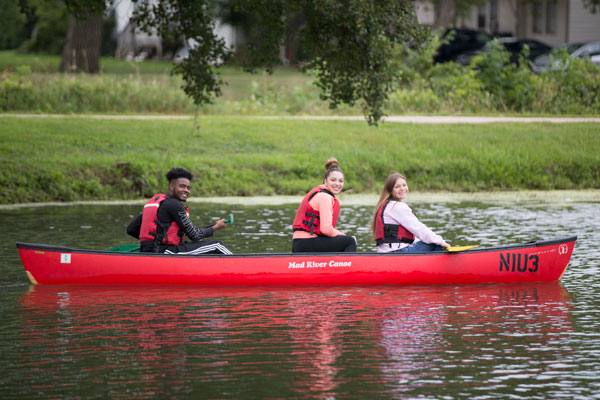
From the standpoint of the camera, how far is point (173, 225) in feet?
36.7

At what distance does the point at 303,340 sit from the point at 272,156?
12863 millimetres

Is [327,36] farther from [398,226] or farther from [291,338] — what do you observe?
[291,338]

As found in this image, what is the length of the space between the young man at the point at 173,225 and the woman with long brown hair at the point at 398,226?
1720 millimetres

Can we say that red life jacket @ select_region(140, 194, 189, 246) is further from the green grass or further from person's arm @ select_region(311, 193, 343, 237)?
the green grass

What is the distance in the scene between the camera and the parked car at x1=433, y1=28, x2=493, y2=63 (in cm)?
3899

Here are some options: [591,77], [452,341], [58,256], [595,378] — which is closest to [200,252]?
[58,256]

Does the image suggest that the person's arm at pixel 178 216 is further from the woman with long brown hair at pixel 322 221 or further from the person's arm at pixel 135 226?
the woman with long brown hair at pixel 322 221

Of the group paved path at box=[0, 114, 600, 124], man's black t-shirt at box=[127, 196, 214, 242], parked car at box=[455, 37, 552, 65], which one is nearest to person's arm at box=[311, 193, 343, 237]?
man's black t-shirt at box=[127, 196, 214, 242]

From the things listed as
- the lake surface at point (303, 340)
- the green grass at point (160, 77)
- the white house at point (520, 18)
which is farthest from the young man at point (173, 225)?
the white house at point (520, 18)

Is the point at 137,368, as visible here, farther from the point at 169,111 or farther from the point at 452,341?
the point at 169,111

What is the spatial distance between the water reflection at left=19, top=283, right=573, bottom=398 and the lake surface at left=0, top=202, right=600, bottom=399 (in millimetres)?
17

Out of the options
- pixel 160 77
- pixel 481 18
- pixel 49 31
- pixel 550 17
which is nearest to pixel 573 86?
pixel 160 77

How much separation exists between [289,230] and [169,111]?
11.3m

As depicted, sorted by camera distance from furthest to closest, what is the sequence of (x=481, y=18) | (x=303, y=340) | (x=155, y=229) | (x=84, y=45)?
(x=481, y=18) → (x=84, y=45) → (x=155, y=229) → (x=303, y=340)
